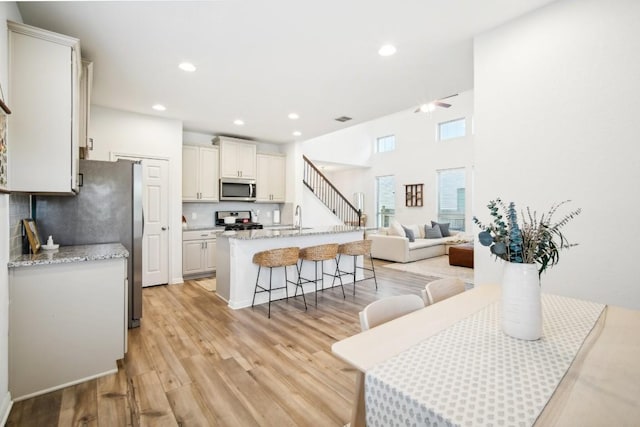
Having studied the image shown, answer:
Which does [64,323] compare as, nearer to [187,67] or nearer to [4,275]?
[4,275]

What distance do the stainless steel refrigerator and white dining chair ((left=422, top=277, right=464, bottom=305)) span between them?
2.92 metres

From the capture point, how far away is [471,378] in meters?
0.90

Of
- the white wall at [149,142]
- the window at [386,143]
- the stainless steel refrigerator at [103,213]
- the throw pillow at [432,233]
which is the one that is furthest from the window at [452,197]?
the stainless steel refrigerator at [103,213]

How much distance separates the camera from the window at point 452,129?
8477 mm

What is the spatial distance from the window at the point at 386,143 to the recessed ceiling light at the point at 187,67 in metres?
7.99

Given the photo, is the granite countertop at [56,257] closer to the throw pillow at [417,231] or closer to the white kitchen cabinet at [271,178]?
the white kitchen cabinet at [271,178]

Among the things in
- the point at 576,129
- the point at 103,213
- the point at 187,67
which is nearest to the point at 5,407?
the point at 103,213

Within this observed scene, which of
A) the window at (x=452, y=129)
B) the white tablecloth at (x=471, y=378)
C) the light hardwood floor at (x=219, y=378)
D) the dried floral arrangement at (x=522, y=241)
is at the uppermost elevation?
the window at (x=452, y=129)

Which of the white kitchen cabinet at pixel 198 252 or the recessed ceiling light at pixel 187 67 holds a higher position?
the recessed ceiling light at pixel 187 67

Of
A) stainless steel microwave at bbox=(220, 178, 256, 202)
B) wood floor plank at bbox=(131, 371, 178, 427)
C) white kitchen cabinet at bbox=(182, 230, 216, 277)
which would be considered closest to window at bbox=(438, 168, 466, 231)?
stainless steel microwave at bbox=(220, 178, 256, 202)

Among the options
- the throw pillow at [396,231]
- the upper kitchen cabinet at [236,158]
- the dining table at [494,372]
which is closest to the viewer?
the dining table at [494,372]

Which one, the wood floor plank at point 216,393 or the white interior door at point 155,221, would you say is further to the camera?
the white interior door at point 155,221

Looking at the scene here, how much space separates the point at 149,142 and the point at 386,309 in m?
4.79

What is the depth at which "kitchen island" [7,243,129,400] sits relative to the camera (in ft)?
6.46
